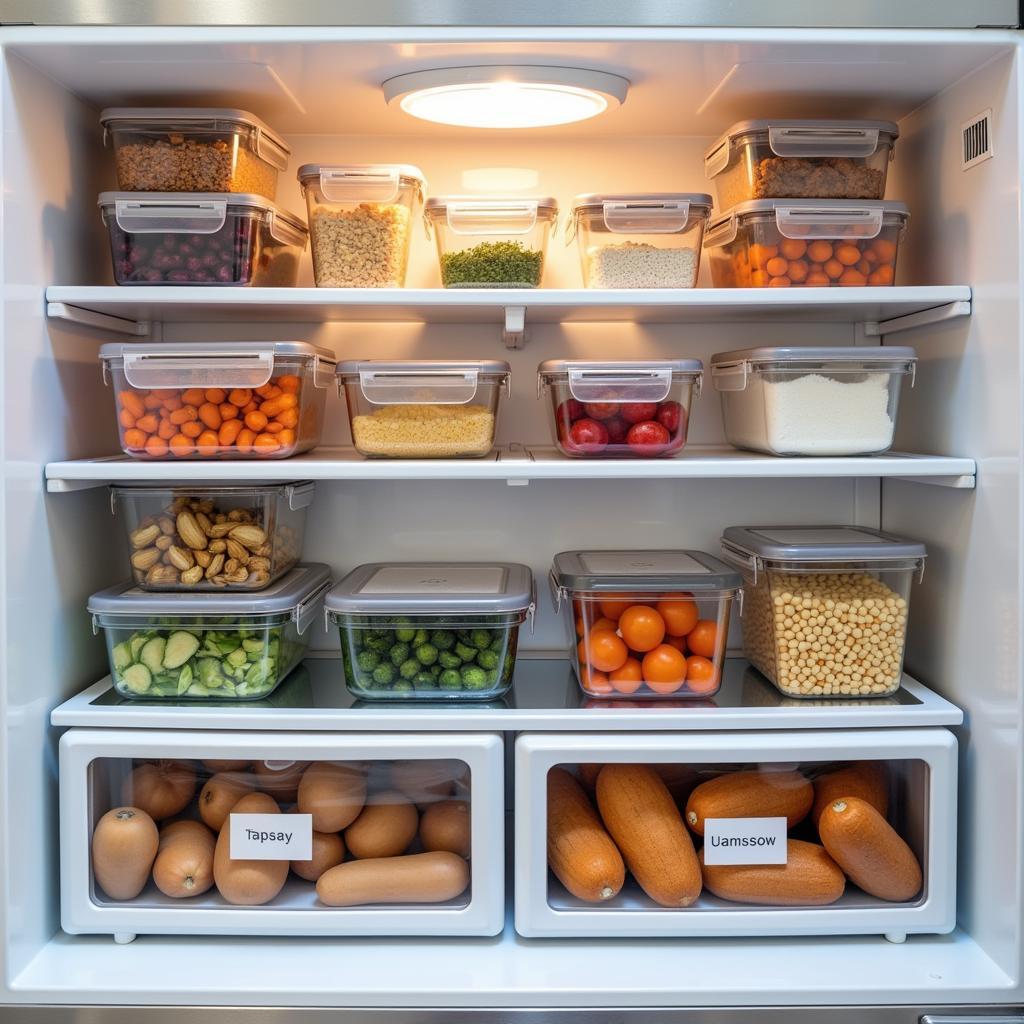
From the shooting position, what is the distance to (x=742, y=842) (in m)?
1.49

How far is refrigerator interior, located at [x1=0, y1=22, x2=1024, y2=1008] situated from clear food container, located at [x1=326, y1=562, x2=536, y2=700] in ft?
0.69

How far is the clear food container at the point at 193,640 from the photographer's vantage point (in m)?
1.53

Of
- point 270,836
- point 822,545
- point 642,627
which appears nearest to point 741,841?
point 642,627

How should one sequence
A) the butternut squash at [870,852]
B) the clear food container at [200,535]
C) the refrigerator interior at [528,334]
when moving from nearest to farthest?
the refrigerator interior at [528,334]
the butternut squash at [870,852]
the clear food container at [200,535]

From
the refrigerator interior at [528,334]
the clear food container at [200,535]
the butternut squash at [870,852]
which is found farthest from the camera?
the clear food container at [200,535]

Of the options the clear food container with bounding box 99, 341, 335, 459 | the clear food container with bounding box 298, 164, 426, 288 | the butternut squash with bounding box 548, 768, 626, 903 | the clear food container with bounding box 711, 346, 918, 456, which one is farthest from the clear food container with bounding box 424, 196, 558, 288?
the butternut squash with bounding box 548, 768, 626, 903

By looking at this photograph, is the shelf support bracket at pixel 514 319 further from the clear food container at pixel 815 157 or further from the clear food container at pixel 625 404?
the clear food container at pixel 815 157

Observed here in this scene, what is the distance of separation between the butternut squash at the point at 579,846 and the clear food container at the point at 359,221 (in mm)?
803

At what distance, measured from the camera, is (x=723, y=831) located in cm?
149

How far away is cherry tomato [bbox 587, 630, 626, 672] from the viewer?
1.54 metres

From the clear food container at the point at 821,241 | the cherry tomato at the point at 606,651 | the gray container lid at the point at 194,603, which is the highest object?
the clear food container at the point at 821,241

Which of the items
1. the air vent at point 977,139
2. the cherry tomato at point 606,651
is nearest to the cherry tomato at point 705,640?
the cherry tomato at point 606,651

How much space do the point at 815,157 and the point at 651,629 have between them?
2.51 ft

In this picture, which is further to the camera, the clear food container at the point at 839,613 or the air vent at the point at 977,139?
the clear food container at the point at 839,613
